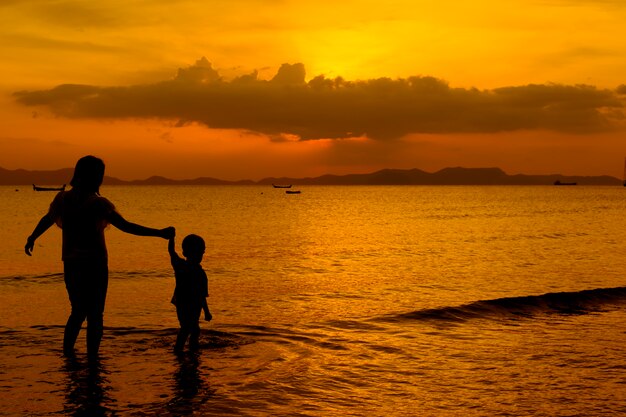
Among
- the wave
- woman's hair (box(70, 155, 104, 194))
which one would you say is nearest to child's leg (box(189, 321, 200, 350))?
woman's hair (box(70, 155, 104, 194))

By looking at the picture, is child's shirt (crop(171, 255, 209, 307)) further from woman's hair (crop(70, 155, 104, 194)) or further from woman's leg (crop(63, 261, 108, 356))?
woman's hair (crop(70, 155, 104, 194))

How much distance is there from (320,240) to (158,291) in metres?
22.7

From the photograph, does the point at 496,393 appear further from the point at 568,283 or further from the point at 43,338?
the point at 568,283

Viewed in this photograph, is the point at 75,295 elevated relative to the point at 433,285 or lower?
elevated

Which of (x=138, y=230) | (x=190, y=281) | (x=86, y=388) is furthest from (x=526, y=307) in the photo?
(x=86, y=388)

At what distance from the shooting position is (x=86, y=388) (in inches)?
329

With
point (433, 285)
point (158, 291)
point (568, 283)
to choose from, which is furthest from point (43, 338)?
point (568, 283)

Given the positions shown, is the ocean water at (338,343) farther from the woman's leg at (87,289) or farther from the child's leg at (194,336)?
the woman's leg at (87,289)

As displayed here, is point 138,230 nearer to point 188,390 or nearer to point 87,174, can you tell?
point 87,174

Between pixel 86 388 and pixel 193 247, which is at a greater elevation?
pixel 193 247

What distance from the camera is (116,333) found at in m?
11.9

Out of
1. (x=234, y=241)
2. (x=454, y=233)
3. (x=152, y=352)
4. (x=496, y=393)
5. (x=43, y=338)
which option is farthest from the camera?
(x=454, y=233)

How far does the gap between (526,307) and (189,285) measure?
961 centimetres

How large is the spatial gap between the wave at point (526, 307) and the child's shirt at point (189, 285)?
18.4 feet
